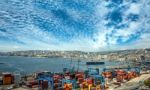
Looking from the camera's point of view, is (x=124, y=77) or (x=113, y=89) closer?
(x=113, y=89)

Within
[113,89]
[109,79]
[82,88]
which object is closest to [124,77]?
[109,79]

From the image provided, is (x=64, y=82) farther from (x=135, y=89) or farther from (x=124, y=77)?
(x=124, y=77)

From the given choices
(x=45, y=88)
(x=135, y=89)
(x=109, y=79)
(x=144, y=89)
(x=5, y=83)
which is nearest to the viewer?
(x=144, y=89)

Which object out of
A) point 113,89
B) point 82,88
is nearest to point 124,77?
point 113,89

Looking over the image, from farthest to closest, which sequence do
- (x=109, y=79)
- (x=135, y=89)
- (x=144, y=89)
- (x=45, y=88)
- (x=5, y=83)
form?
(x=109, y=79) < (x=5, y=83) < (x=45, y=88) < (x=135, y=89) < (x=144, y=89)

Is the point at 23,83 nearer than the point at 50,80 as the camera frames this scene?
No

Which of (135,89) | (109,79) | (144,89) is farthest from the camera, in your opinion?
(109,79)

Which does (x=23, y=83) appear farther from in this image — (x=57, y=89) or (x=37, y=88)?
(x=57, y=89)

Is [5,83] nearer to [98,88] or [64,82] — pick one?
[64,82]

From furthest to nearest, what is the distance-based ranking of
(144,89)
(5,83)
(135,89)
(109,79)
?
(109,79) → (5,83) → (135,89) → (144,89)
